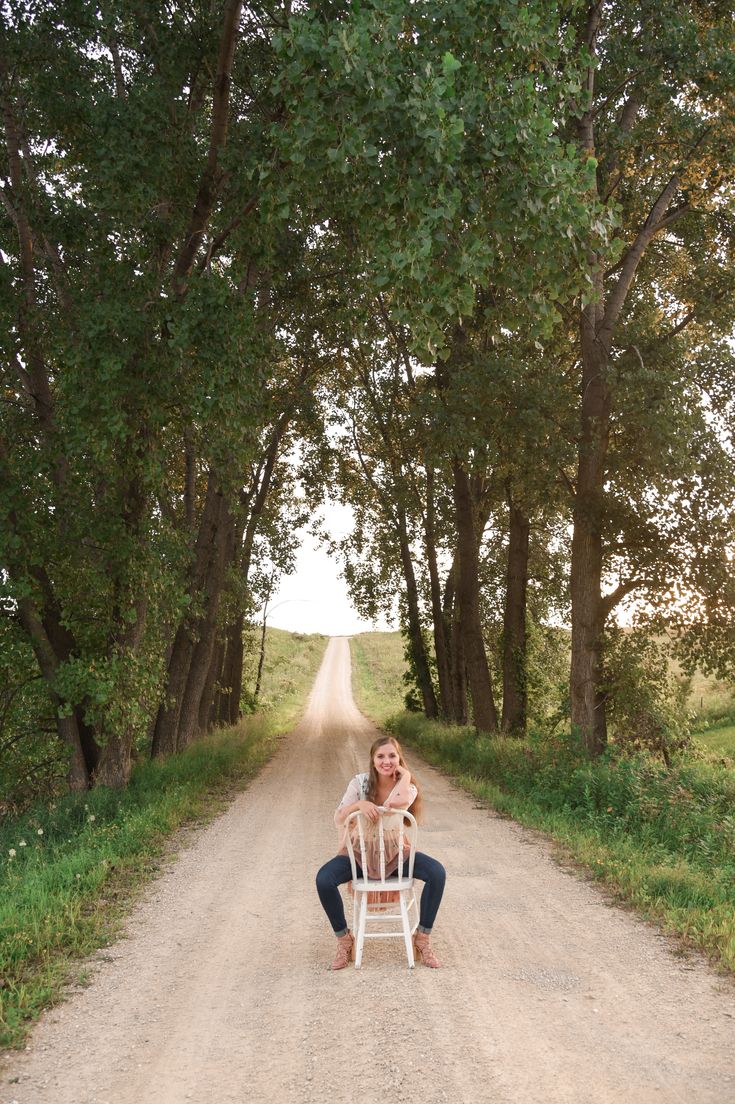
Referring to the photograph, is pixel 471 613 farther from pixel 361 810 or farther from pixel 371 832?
pixel 361 810

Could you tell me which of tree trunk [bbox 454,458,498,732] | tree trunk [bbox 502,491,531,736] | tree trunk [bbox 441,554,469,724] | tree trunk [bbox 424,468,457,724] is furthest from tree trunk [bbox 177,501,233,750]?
tree trunk [bbox 441,554,469,724]

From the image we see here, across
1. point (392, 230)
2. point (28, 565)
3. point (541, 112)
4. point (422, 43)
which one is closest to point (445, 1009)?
point (392, 230)

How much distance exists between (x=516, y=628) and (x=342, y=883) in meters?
17.4

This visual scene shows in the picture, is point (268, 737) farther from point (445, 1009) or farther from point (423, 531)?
point (445, 1009)

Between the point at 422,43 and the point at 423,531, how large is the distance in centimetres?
2093

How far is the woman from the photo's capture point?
6.00 meters

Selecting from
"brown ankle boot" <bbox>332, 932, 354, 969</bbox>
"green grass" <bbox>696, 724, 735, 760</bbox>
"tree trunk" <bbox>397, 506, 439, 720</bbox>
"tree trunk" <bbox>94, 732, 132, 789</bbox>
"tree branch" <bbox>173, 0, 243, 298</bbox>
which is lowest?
"green grass" <bbox>696, 724, 735, 760</bbox>

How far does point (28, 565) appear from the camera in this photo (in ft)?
44.1

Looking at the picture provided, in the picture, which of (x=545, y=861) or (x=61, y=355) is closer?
(x=545, y=861)

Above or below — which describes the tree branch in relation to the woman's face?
above

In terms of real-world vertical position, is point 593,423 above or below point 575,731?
above

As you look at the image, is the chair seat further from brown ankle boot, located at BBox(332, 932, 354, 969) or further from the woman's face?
the woman's face

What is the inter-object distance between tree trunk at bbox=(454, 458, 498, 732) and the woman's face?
15.3m

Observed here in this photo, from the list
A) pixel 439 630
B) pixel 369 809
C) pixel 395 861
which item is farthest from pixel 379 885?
pixel 439 630
